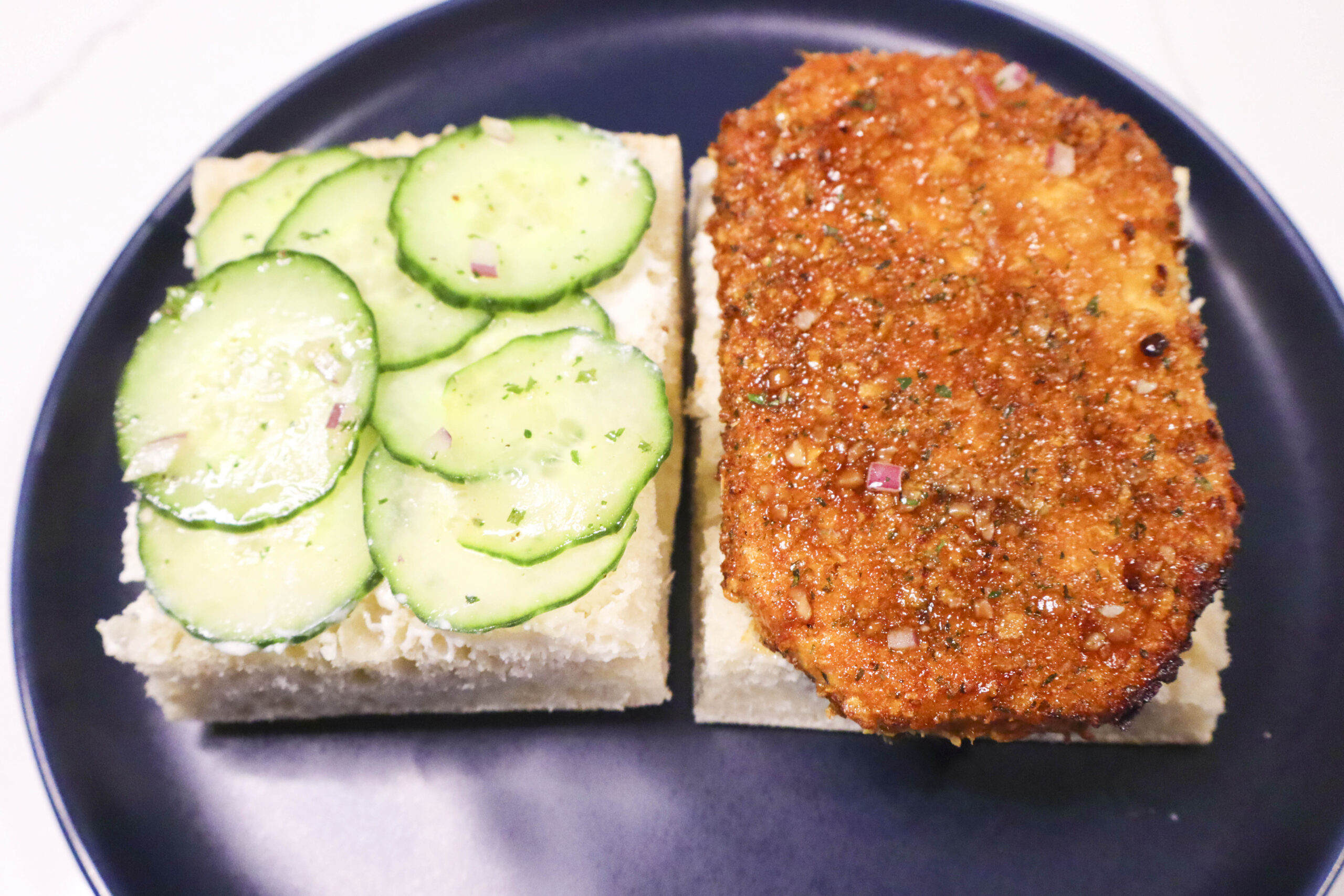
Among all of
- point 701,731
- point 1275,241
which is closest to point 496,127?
point 701,731

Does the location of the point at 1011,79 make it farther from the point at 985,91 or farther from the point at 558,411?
the point at 558,411

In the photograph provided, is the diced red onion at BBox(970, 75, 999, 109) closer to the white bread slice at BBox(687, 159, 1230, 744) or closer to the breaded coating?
the breaded coating

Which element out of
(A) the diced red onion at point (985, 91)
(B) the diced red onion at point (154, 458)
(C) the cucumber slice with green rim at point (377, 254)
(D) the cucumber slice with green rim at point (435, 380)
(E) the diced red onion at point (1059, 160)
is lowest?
(B) the diced red onion at point (154, 458)

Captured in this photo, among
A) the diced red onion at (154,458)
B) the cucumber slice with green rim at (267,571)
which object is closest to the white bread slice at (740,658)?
the cucumber slice with green rim at (267,571)

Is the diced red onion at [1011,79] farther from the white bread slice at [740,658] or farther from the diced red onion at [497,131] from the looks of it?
the diced red onion at [497,131]

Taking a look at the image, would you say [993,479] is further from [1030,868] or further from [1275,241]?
[1275,241]

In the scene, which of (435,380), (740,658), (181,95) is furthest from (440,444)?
(181,95)

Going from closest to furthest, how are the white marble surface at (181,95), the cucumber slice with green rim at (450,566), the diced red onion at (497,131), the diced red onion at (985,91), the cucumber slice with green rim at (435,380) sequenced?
the cucumber slice with green rim at (450,566), the cucumber slice with green rim at (435,380), the diced red onion at (985,91), the diced red onion at (497,131), the white marble surface at (181,95)
